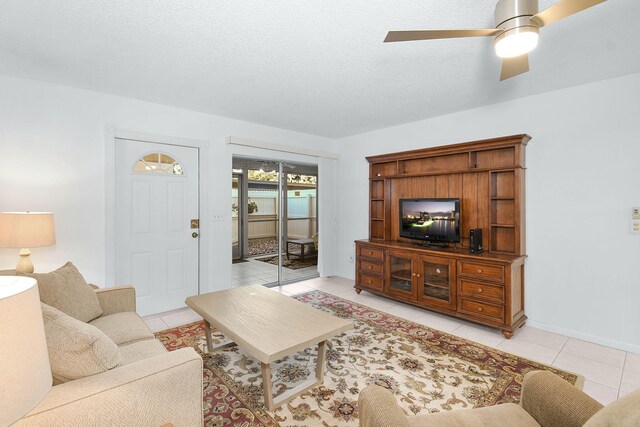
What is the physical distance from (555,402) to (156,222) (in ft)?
12.6

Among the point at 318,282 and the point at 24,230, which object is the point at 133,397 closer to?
the point at 24,230

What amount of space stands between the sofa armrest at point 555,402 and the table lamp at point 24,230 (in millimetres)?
3371

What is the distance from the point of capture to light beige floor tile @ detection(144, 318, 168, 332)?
321 cm

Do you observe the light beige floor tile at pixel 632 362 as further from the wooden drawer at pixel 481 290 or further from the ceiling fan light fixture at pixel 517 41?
the ceiling fan light fixture at pixel 517 41

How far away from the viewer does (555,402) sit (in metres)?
1.21

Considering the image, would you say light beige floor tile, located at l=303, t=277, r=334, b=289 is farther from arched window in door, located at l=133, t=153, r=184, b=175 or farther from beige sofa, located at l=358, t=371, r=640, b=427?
beige sofa, located at l=358, t=371, r=640, b=427

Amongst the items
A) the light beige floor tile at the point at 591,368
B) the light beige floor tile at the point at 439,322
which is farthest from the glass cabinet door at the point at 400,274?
the light beige floor tile at the point at 591,368

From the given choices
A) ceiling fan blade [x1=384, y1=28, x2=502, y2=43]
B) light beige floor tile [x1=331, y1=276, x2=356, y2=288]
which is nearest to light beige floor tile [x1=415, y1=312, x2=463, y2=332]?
light beige floor tile [x1=331, y1=276, x2=356, y2=288]

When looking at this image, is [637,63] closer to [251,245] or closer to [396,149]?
[396,149]

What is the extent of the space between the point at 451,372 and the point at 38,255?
3.85 metres

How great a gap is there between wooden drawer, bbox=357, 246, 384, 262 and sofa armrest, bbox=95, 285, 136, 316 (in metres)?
2.89

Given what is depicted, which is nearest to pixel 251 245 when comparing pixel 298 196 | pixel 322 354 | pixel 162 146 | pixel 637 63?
pixel 298 196

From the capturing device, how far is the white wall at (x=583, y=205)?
2809 mm

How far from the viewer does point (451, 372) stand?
2393 millimetres
